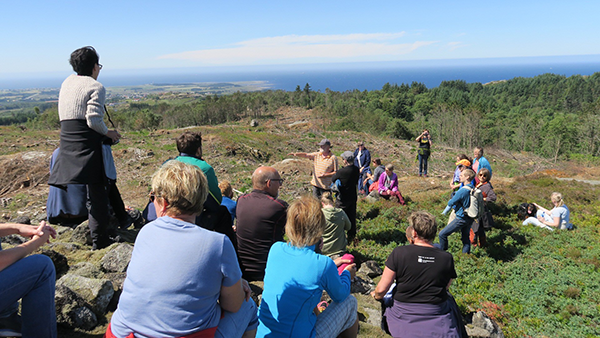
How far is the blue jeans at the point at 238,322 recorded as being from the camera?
228 centimetres

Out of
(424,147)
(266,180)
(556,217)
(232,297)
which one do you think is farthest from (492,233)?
(232,297)

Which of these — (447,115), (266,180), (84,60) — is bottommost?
(447,115)

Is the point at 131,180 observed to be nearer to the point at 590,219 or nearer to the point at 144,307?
the point at 144,307

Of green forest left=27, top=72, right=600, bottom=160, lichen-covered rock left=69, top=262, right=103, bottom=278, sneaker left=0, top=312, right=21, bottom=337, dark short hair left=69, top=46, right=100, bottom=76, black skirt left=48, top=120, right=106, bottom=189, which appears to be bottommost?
green forest left=27, top=72, right=600, bottom=160

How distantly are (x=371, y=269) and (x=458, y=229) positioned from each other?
2.40 metres

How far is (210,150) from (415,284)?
693 inches

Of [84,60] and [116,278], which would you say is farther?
[84,60]

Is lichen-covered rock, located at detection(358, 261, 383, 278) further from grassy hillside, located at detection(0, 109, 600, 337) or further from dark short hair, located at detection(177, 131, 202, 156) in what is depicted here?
dark short hair, located at detection(177, 131, 202, 156)

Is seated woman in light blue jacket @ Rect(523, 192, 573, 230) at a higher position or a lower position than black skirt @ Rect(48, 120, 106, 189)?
lower

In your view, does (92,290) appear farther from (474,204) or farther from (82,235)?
(474,204)

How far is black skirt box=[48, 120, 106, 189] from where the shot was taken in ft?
13.4

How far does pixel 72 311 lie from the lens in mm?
2957

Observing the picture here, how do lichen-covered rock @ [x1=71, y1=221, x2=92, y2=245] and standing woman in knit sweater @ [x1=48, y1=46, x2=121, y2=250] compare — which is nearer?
standing woman in knit sweater @ [x1=48, y1=46, x2=121, y2=250]

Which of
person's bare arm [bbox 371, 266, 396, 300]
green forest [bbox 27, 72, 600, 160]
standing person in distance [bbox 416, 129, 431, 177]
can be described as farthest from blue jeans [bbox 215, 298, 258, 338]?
green forest [bbox 27, 72, 600, 160]
